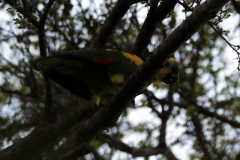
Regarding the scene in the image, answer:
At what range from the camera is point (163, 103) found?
20.4 ft


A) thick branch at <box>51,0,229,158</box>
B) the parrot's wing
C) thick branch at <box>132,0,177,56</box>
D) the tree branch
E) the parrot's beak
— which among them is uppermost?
the tree branch

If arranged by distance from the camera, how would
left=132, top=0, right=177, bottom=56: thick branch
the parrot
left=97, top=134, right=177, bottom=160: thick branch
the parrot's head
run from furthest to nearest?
left=97, top=134, right=177, bottom=160: thick branch < the parrot's head < the parrot < left=132, top=0, right=177, bottom=56: thick branch

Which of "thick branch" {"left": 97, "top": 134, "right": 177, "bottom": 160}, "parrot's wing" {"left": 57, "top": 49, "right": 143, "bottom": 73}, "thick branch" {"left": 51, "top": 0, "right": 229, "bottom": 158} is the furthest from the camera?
"thick branch" {"left": 97, "top": 134, "right": 177, "bottom": 160}

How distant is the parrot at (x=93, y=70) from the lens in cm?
381

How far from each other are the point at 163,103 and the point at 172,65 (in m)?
1.91

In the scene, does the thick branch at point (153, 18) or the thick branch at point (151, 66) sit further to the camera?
the thick branch at point (153, 18)

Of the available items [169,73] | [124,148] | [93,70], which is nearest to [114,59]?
[93,70]

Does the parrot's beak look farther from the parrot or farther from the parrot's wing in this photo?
the parrot's wing

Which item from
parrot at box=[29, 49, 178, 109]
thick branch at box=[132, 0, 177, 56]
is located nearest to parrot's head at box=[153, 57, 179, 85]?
parrot at box=[29, 49, 178, 109]

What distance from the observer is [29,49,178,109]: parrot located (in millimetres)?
3812

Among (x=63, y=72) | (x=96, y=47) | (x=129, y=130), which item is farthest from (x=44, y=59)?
(x=129, y=130)

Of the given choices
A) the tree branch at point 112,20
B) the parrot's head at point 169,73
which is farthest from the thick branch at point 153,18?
the parrot's head at point 169,73

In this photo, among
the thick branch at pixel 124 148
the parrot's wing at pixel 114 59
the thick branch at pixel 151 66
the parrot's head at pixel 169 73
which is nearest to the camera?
the thick branch at pixel 151 66

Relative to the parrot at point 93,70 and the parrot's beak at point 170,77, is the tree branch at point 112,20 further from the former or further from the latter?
the parrot's beak at point 170,77
